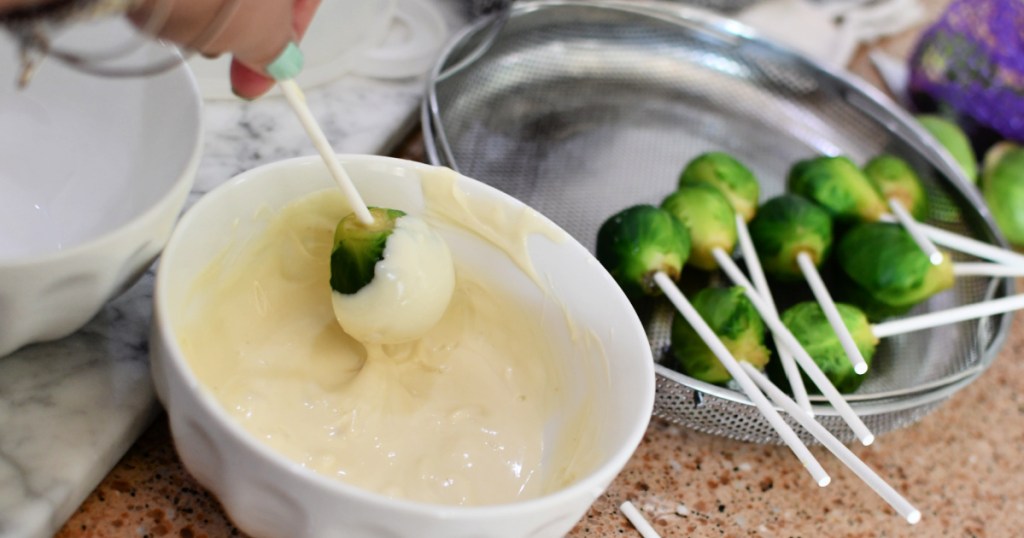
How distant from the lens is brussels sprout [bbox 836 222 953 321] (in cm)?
110

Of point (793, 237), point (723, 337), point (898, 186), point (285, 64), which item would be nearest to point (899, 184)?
point (898, 186)

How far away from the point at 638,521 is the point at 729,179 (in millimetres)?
488

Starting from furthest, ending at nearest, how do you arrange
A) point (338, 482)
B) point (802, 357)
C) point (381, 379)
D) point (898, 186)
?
point (898, 186) → point (802, 357) → point (381, 379) → point (338, 482)

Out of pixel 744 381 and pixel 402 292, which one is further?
pixel 744 381

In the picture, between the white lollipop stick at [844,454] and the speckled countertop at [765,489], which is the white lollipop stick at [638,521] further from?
the white lollipop stick at [844,454]

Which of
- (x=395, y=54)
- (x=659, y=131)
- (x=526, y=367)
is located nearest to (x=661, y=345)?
(x=526, y=367)

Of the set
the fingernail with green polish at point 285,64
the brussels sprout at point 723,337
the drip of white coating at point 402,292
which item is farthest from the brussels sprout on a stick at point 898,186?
the fingernail with green polish at point 285,64

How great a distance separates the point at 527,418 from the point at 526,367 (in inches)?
2.1

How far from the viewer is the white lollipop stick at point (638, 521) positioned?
0.85 m

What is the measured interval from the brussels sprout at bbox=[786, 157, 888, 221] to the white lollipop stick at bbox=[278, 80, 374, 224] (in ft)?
2.19

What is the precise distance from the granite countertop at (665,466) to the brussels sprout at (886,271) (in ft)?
0.48

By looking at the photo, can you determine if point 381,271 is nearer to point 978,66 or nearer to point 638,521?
point 638,521

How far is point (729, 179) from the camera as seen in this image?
45.9 inches

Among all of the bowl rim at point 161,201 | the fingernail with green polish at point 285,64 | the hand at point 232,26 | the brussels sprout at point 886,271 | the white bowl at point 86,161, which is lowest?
the brussels sprout at point 886,271
